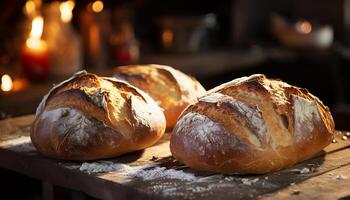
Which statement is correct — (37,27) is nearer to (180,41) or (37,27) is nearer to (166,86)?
(180,41)

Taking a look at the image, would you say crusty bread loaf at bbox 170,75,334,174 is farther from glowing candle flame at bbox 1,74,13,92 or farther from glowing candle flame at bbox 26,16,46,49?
glowing candle flame at bbox 26,16,46,49

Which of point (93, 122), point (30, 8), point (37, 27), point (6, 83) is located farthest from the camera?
point (30, 8)

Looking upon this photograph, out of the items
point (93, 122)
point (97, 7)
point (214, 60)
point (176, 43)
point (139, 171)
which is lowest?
point (214, 60)

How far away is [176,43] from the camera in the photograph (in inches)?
194

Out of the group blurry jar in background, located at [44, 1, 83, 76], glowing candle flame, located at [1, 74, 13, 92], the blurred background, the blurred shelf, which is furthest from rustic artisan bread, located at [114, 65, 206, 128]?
the blurred shelf

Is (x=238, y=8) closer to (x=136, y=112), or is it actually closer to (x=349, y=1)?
(x=349, y=1)

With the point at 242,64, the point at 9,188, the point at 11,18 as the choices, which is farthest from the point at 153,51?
the point at 9,188

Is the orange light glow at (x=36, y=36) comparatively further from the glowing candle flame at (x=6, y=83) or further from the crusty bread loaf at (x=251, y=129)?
the crusty bread loaf at (x=251, y=129)

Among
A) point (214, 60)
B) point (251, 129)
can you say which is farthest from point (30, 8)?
point (251, 129)

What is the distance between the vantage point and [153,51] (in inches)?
201

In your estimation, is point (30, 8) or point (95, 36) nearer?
point (30, 8)

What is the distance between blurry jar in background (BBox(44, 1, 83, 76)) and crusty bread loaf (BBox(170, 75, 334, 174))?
223cm

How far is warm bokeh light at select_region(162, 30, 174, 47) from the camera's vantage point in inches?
194

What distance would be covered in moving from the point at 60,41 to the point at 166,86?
184 cm
